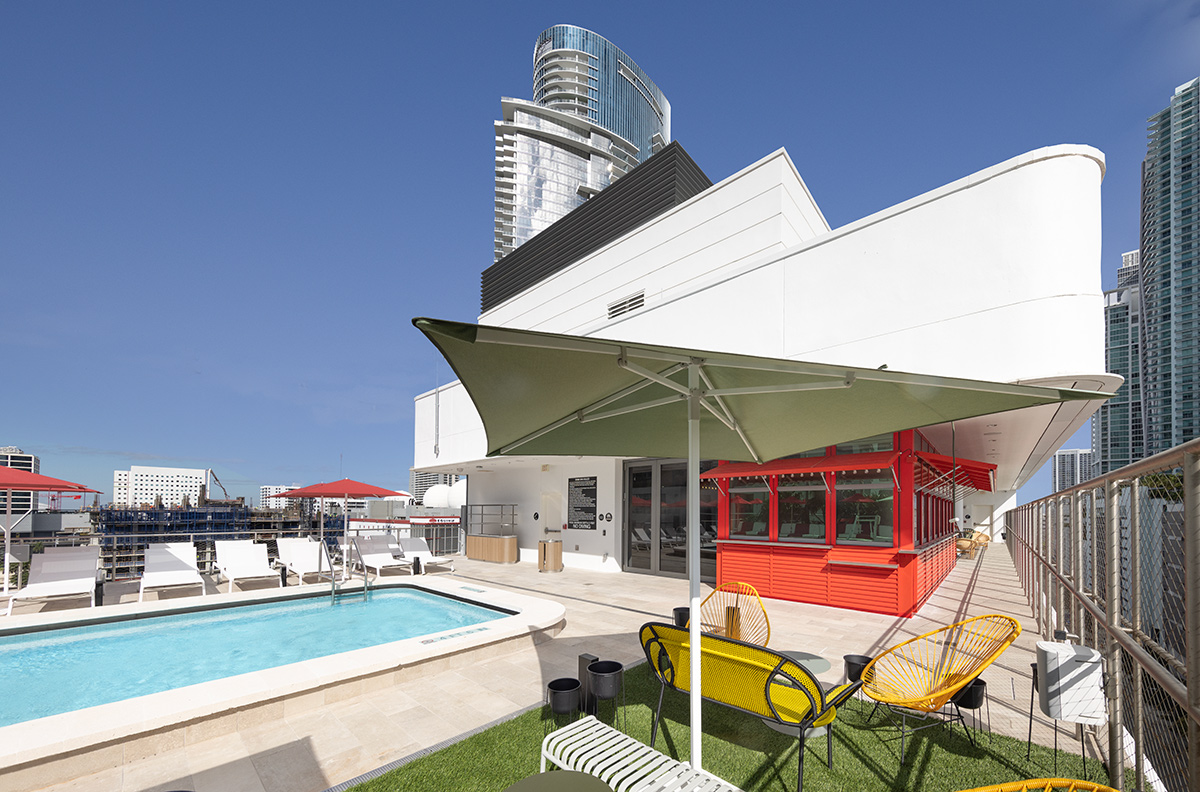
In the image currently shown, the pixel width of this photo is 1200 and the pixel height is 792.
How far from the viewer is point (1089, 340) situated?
5473mm

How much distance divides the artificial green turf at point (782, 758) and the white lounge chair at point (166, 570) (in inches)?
288

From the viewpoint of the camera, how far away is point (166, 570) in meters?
8.53

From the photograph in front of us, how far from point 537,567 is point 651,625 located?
1076cm

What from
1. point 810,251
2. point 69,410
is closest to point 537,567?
point 810,251

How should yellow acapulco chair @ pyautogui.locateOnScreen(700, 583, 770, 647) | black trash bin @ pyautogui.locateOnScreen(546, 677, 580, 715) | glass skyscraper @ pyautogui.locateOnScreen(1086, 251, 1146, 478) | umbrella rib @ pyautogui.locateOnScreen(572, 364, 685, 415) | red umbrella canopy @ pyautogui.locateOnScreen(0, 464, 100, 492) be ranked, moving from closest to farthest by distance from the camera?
1. umbrella rib @ pyautogui.locateOnScreen(572, 364, 685, 415)
2. black trash bin @ pyautogui.locateOnScreen(546, 677, 580, 715)
3. yellow acapulco chair @ pyautogui.locateOnScreen(700, 583, 770, 647)
4. red umbrella canopy @ pyautogui.locateOnScreen(0, 464, 100, 492)
5. glass skyscraper @ pyautogui.locateOnScreen(1086, 251, 1146, 478)

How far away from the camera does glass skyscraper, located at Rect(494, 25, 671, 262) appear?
70.9 metres

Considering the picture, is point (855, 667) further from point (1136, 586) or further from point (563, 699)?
point (563, 699)

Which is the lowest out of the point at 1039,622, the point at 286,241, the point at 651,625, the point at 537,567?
the point at 537,567

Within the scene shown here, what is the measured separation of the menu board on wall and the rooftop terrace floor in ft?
16.3

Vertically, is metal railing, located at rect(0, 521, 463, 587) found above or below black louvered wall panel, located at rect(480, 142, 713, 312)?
below

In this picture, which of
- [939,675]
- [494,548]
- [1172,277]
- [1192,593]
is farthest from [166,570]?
[1172,277]

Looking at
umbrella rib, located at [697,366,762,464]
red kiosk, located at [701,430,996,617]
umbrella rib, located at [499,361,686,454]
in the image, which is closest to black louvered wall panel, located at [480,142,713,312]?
red kiosk, located at [701,430,996,617]

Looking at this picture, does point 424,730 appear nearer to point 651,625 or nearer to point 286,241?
point 651,625

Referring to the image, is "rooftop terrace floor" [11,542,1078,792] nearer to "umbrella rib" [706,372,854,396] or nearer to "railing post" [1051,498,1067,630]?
"railing post" [1051,498,1067,630]
